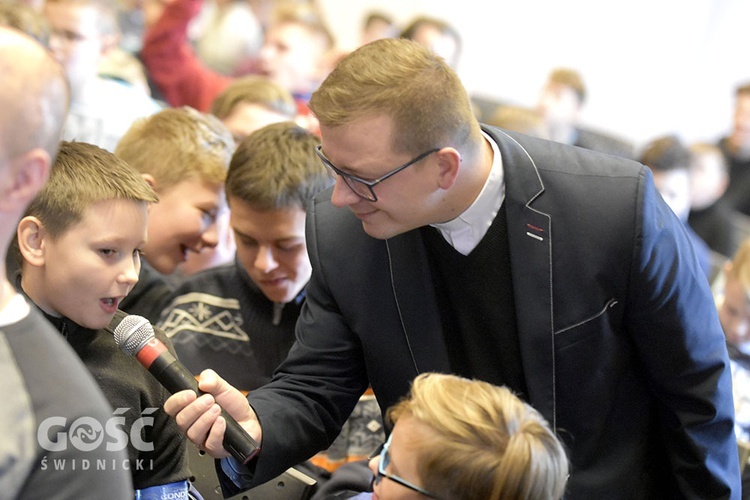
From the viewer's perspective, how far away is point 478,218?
1842 millimetres

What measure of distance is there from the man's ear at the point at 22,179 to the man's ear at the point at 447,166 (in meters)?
0.85

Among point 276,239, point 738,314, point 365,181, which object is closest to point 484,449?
point 365,181

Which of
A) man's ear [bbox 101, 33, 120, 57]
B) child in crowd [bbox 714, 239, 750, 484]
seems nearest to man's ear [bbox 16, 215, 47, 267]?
child in crowd [bbox 714, 239, 750, 484]

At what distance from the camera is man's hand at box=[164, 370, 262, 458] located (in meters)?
1.54

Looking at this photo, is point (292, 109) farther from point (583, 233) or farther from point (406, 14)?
point (406, 14)

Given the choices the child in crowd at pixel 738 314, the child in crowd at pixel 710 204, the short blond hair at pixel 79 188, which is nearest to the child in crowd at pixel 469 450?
the short blond hair at pixel 79 188

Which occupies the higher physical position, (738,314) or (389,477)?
(389,477)

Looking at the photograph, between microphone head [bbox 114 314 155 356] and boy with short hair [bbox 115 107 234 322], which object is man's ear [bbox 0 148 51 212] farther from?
boy with short hair [bbox 115 107 234 322]

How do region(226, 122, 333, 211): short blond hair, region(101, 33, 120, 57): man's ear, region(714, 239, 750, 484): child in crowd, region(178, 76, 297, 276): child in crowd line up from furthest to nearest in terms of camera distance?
region(101, 33, 120, 57): man's ear, region(178, 76, 297, 276): child in crowd, region(714, 239, 750, 484): child in crowd, region(226, 122, 333, 211): short blond hair

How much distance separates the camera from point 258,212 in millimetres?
2293

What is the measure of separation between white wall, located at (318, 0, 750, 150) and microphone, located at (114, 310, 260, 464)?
20.1 feet

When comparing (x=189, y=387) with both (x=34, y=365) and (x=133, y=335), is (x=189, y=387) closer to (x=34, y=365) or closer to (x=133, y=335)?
(x=133, y=335)

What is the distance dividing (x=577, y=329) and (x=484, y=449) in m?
0.45

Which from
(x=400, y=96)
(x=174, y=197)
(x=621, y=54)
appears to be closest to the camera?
(x=400, y=96)
